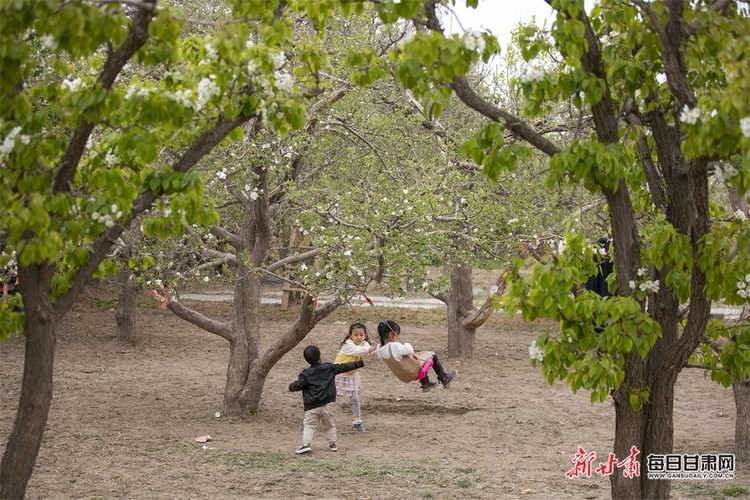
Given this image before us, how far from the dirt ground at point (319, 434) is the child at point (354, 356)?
261mm

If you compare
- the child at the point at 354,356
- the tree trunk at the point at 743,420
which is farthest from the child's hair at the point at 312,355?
the tree trunk at the point at 743,420

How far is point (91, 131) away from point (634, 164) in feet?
9.32

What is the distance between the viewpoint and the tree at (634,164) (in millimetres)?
4023

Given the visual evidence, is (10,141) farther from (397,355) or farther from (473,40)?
(397,355)

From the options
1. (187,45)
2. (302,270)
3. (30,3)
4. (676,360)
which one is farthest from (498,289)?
(30,3)

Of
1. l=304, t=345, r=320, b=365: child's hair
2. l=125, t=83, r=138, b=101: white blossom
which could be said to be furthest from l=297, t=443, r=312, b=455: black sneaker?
l=125, t=83, r=138, b=101: white blossom

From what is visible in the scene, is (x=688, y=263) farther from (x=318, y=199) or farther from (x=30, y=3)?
(x=318, y=199)

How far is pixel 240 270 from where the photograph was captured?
31.7 feet

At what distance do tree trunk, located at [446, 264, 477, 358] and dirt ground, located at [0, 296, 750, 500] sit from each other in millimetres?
239

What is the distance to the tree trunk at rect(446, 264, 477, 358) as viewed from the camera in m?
14.0

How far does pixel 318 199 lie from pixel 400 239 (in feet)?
6.69

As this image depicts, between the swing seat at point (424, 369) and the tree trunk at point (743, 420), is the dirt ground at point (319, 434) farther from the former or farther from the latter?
the swing seat at point (424, 369)

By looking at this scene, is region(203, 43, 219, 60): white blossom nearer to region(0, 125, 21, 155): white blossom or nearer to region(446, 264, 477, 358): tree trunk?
region(0, 125, 21, 155): white blossom

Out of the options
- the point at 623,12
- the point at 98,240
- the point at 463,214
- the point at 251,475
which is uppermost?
the point at 623,12
